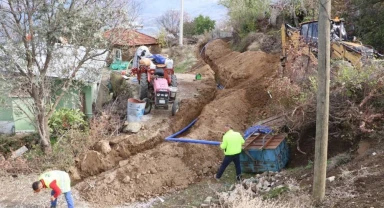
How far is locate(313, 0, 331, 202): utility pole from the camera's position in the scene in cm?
720

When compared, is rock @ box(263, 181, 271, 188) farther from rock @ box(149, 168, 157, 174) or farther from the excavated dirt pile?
rock @ box(149, 168, 157, 174)

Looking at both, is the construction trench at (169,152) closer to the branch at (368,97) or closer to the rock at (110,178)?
the rock at (110,178)

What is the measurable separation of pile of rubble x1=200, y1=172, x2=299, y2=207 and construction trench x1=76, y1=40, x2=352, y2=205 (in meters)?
1.81

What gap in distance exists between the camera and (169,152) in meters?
12.5

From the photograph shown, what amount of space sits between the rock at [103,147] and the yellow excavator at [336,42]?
6.86 m

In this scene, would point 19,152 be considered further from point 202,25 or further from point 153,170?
point 202,25

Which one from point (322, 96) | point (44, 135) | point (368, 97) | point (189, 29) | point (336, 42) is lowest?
point (44, 135)

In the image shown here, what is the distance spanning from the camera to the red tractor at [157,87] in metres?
15.2

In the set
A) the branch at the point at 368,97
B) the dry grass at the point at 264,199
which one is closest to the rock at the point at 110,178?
the dry grass at the point at 264,199

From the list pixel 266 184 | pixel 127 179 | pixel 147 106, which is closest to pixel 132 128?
pixel 147 106

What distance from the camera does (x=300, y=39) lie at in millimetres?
14922

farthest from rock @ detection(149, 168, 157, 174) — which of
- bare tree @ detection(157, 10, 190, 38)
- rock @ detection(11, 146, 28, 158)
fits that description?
bare tree @ detection(157, 10, 190, 38)

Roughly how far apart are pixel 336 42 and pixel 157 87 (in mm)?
6227

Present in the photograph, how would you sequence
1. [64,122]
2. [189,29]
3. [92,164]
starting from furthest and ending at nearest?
[189,29], [64,122], [92,164]
